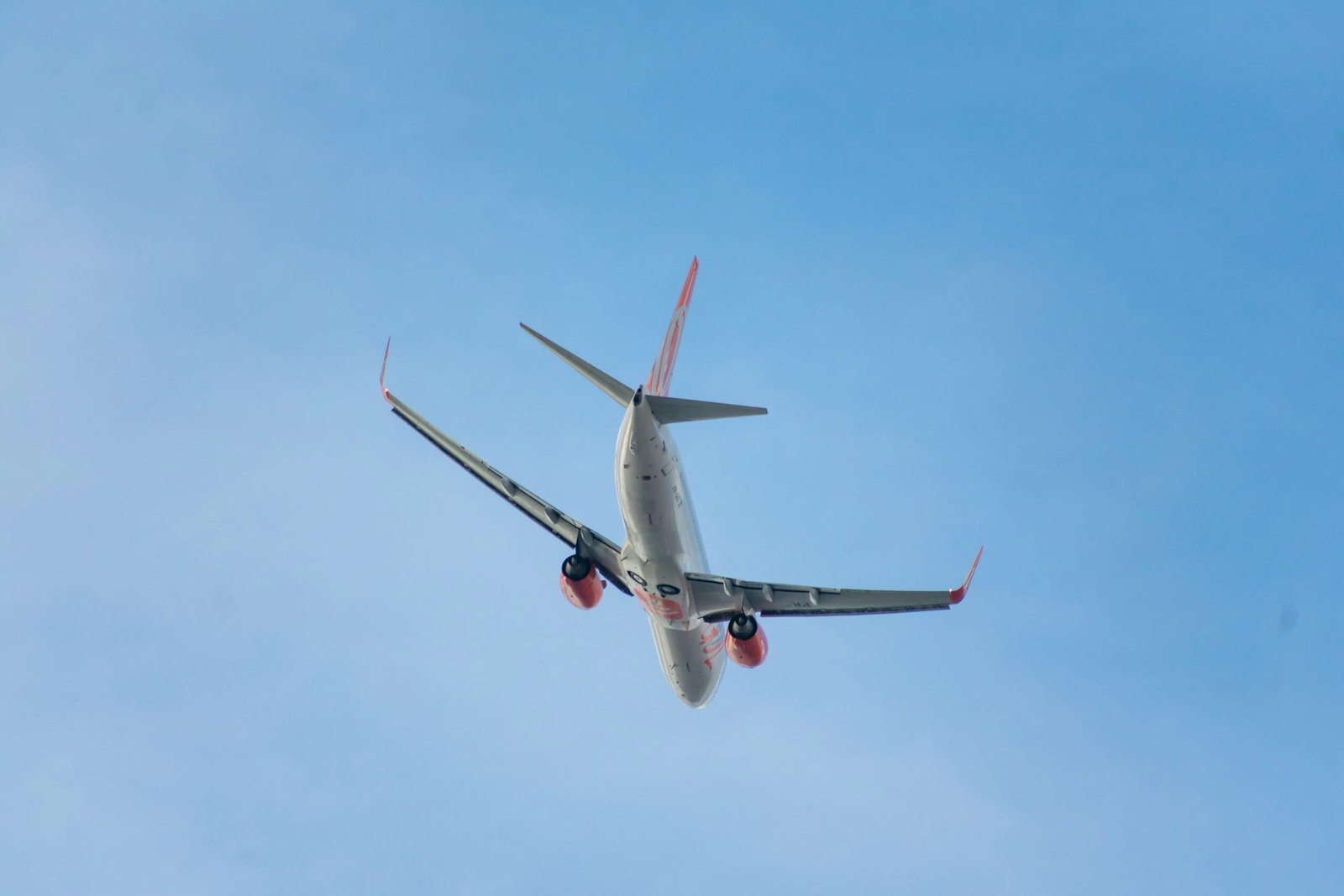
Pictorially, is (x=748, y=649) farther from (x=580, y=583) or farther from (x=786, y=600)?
(x=580, y=583)

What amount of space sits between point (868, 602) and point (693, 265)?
14537 millimetres

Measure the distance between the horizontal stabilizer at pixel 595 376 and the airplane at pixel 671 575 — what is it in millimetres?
1792

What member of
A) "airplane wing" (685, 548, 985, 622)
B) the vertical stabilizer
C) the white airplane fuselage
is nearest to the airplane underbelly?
the white airplane fuselage

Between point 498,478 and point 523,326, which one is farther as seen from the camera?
point 498,478

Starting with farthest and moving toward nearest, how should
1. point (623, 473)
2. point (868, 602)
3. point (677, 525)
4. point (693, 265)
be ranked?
point (693, 265)
point (868, 602)
point (677, 525)
point (623, 473)

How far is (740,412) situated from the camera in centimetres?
3250

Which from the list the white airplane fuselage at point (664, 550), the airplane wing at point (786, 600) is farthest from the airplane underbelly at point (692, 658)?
the airplane wing at point (786, 600)

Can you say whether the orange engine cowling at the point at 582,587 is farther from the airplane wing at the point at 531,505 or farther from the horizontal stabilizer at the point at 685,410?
the horizontal stabilizer at the point at 685,410

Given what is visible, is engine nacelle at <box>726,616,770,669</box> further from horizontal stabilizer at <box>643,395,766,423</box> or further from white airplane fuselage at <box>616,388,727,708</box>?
horizontal stabilizer at <box>643,395,766,423</box>

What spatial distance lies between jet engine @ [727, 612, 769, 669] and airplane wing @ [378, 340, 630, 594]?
4333 millimetres

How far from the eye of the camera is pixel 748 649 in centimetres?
4100

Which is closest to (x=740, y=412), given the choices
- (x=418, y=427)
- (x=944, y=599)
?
(x=944, y=599)

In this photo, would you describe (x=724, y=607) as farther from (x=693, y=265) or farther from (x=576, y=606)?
(x=693, y=265)

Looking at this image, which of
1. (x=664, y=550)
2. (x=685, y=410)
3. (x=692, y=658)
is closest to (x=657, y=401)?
(x=685, y=410)
